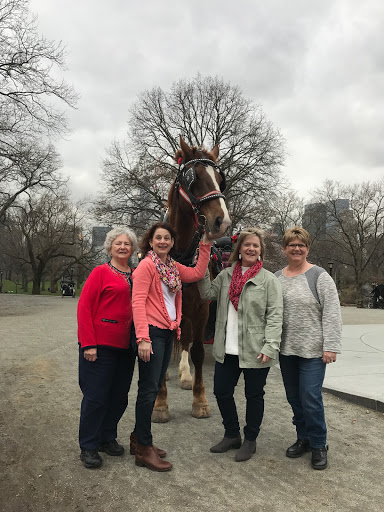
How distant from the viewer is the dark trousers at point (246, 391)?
10.5ft

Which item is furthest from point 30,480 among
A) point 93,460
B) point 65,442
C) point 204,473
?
point 204,473

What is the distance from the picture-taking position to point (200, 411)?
4195 millimetres

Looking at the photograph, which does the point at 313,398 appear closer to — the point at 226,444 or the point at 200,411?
the point at 226,444

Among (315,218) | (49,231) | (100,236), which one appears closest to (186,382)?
(100,236)

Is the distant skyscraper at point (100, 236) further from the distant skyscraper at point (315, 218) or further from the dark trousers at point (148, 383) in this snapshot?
the distant skyscraper at point (315, 218)

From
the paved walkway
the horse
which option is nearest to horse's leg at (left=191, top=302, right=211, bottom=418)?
the horse

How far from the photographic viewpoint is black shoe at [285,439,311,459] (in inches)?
128

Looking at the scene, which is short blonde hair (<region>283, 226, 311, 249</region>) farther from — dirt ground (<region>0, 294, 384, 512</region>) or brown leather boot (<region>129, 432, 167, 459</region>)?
brown leather boot (<region>129, 432, 167, 459</region>)

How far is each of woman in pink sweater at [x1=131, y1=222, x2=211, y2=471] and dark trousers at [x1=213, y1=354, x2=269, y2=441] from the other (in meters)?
0.50

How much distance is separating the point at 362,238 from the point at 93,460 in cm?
3812

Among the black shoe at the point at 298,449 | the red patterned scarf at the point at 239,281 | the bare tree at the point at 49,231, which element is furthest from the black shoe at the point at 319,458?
Result: the bare tree at the point at 49,231

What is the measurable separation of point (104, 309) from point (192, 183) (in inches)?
54.4

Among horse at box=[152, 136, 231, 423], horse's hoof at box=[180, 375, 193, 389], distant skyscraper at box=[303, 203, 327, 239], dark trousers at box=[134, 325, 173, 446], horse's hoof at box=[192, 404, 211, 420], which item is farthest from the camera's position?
distant skyscraper at box=[303, 203, 327, 239]

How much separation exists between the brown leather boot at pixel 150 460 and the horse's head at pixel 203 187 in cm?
176
